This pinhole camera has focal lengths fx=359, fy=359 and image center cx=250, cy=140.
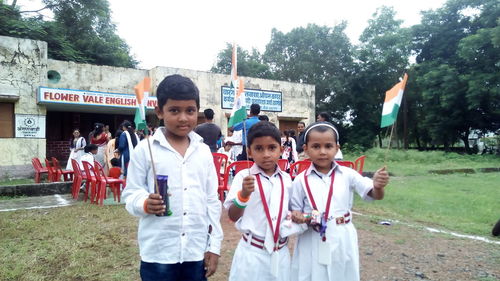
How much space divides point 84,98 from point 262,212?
11.6m

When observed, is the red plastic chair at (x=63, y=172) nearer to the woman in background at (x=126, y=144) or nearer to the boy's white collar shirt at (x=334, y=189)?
the woman in background at (x=126, y=144)

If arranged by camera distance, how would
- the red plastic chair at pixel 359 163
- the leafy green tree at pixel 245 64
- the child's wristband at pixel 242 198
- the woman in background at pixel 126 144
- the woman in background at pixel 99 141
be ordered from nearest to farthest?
the child's wristband at pixel 242 198, the red plastic chair at pixel 359 163, the woman in background at pixel 126 144, the woman in background at pixel 99 141, the leafy green tree at pixel 245 64

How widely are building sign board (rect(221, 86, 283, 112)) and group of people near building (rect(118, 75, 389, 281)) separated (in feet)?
44.7

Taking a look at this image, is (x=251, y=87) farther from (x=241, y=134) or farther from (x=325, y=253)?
(x=325, y=253)

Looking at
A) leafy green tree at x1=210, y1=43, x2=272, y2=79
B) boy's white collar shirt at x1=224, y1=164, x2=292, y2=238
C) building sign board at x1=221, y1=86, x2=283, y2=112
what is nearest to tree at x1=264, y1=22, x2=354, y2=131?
leafy green tree at x1=210, y1=43, x2=272, y2=79

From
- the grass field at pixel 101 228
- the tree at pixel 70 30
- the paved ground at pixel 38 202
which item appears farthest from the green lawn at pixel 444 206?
the tree at pixel 70 30

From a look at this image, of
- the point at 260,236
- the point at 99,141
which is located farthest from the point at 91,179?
the point at 260,236

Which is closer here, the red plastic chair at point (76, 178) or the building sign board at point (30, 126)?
the red plastic chair at point (76, 178)

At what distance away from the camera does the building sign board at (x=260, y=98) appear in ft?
52.1

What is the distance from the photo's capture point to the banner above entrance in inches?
453

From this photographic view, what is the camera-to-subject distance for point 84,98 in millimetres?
12125

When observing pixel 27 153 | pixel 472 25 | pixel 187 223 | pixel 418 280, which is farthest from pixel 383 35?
pixel 187 223

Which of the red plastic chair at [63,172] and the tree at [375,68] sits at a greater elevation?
the tree at [375,68]

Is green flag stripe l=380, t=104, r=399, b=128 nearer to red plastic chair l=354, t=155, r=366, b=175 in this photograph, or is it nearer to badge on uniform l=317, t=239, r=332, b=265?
badge on uniform l=317, t=239, r=332, b=265
